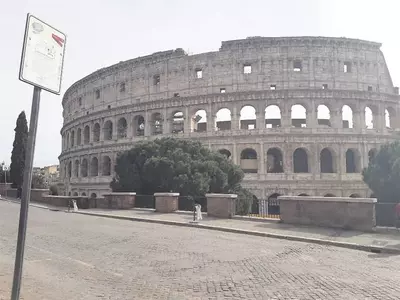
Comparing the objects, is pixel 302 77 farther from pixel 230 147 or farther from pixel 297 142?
pixel 230 147

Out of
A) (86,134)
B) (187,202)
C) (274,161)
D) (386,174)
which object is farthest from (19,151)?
(386,174)

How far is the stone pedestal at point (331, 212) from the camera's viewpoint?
12.6 meters

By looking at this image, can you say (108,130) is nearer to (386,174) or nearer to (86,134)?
(86,134)

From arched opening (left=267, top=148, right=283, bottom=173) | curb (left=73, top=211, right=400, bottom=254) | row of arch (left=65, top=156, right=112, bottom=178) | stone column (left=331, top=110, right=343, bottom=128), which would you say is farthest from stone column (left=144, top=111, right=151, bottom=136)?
curb (left=73, top=211, right=400, bottom=254)

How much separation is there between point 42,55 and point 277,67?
3194cm

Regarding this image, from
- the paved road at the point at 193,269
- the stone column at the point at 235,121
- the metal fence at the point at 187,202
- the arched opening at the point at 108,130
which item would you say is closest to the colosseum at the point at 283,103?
the stone column at the point at 235,121

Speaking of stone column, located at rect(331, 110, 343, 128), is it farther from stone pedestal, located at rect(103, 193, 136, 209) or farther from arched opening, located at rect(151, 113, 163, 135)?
stone pedestal, located at rect(103, 193, 136, 209)

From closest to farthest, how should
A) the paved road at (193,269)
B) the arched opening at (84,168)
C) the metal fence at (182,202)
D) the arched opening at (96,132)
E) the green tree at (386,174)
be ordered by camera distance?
1. the paved road at (193,269)
2. the green tree at (386,174)
3. the metal fence at (182,202)
4. the arched opening at (96,132)
5. the arched opening at (84,168)

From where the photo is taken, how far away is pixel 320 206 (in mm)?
13711

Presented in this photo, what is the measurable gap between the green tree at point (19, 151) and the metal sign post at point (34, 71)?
133 feet

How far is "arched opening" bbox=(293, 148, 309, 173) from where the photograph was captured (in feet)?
113

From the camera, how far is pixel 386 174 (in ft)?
66.2

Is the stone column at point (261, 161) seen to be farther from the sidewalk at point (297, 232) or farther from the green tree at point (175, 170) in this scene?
the sidewalk at point (297, 232)

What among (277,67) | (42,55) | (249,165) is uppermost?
(277,67)
